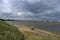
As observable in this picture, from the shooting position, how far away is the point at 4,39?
1018 centimetres

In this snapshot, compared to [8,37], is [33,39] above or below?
below

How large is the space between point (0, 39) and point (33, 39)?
800cm

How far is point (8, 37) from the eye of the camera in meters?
11.1

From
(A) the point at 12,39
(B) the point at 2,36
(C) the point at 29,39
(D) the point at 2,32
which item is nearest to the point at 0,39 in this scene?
(B) the point at 2,36

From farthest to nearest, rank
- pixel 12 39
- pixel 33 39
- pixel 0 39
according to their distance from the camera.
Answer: pixel 33 39
pixel 12 39
pixel 0 39

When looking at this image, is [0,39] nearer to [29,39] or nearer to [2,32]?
[2,32]

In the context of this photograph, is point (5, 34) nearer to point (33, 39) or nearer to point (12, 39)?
point (12, 39)

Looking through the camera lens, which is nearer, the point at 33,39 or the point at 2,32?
the point at 2,32

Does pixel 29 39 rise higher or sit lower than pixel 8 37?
lower

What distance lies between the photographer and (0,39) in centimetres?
999

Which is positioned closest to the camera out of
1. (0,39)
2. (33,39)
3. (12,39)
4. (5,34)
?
(0,39)

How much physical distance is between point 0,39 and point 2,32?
3.16ft

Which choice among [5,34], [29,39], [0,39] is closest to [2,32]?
[5,34]

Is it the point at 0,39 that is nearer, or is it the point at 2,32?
the point at 0,39
